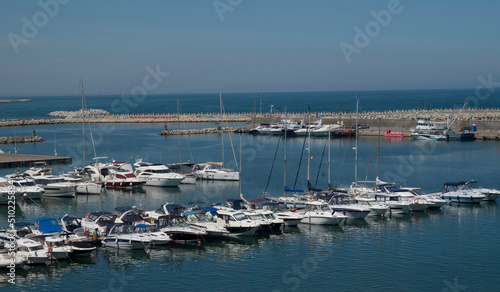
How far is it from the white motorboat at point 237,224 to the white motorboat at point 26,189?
50.7 ft

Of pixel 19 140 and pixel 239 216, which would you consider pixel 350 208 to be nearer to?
pixel 239 216

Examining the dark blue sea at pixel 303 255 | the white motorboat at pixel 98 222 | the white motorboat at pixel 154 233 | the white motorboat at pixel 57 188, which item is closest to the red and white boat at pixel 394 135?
the dark blue sea at pixel 303 255

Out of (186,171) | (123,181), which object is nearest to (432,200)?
(186,171)

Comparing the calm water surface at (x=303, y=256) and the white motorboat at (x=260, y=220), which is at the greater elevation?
the white motorboat at (x=260, y=220)

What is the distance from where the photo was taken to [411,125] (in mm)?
84312

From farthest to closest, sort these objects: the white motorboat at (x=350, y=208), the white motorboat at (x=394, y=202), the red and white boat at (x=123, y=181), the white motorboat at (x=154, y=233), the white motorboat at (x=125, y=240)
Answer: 1. the red and white boat at (x=123, y=181)
2. the white motorboat at (x=394, y=202)
3. the white motorboat at (x=350, y=208)
4. the white motorboat at (x=154, y=233)
5. the white motorboat at (x=125, y=240)

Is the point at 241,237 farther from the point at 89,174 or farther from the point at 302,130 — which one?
the point at 302,130

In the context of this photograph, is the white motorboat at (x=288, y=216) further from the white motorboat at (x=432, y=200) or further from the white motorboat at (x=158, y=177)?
the white motorboat at (x=158, y=177)

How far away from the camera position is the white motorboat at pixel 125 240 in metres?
26.4

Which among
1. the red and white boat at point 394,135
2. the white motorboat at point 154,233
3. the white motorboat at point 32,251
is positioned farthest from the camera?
the red and white boat at point 394,135

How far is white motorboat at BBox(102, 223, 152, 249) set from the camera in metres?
26.4

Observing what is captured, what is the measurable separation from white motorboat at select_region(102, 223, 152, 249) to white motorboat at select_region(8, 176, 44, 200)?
13.5 meters

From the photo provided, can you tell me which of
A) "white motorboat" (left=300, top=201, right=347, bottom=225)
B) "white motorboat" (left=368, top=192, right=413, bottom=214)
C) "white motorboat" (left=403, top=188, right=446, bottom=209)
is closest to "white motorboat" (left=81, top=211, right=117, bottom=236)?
"white motorboat" (left=300, top=201, right=347, bottom=225)

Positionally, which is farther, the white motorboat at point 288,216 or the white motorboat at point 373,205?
the white motorboat at point 373,205
